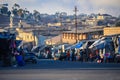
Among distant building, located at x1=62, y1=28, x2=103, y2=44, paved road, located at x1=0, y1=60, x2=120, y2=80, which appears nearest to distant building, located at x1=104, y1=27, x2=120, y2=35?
distant building, located at x1=62, y1=28, x2=103, y2=44

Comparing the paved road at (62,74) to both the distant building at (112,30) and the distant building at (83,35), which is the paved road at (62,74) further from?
the distant building at (83,35)

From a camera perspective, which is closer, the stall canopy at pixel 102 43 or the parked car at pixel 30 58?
the parked car at pixel 30 58

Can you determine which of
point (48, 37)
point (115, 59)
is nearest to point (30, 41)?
point (48, 37)

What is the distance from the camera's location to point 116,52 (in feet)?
164

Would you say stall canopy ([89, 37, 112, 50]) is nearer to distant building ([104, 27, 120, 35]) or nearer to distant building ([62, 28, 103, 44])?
distant building ([104, 27, 120, 35])

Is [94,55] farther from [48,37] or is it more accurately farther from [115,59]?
[48,37]

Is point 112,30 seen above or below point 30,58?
above

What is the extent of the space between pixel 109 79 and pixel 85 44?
123ft

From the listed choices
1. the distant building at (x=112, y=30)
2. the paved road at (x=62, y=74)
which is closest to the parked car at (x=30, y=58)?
the paved road at (x=62, y=74)

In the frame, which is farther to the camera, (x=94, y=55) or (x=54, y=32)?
(x=54, y=32)

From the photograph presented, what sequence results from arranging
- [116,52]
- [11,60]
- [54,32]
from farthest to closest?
[54,32] → [116,52] → [11,60]

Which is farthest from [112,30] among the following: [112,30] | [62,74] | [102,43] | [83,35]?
[62,74]

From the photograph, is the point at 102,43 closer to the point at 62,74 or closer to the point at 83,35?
the point at 62,74

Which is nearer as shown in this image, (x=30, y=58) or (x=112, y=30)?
(x=30, y=58)
